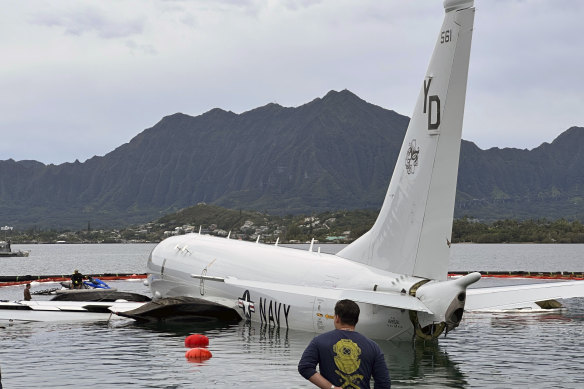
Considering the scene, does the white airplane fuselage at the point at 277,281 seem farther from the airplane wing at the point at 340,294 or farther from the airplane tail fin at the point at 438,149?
the airplane tail fin at the point at 438,149

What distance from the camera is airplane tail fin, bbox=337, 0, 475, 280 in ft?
70.7

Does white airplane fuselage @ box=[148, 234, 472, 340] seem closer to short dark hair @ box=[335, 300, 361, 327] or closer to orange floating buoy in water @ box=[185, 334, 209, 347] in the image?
orange floating buoy in water @ box=[185, 334, 209, 347]

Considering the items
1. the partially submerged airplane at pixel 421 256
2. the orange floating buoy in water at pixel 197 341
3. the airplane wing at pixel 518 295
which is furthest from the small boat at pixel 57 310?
the airplane wing at pixel 518 295

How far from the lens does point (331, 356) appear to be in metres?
10.2

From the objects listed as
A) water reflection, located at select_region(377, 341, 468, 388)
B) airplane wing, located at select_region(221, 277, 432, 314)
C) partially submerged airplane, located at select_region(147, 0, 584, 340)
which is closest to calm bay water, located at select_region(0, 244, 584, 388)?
water reflection, located at select_region(377, 341, 468, 388)

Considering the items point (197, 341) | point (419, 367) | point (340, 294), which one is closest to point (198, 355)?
point (197, 341)

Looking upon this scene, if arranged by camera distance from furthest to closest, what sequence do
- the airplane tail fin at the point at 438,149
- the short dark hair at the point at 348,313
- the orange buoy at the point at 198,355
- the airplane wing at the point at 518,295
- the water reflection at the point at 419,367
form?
the orange buoy at the point at 198,355, the airplane tail fin at the point at 438,149, the airplane wing at the point at 518,295, the water reflection at the point at 419,367, the short dark hair at the point at 348,313

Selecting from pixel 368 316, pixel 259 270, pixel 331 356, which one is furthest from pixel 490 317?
pixel 331 356

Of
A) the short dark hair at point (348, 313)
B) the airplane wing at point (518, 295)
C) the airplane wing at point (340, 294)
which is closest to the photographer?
the short dark hair at point (348, 313)

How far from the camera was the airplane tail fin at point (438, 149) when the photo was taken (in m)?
21.5

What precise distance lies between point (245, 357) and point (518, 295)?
8357 mm

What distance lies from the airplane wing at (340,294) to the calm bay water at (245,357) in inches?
58.7

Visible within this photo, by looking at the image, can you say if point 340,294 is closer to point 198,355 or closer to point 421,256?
point 421,256

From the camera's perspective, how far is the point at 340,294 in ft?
58.3
